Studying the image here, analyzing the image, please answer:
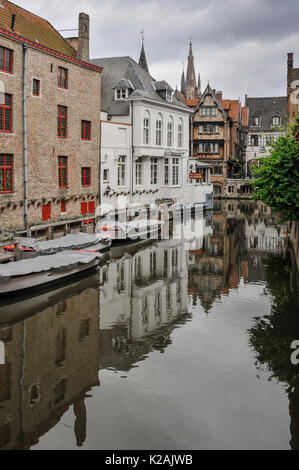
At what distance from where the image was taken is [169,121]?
40594 millimetres

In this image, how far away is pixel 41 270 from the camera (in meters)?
16.3

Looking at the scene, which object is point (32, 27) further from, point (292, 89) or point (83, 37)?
point (292, 89)

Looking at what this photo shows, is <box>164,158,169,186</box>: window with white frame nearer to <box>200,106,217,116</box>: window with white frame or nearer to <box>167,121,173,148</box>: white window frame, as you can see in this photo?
<box>167,121,173,148</box>: white window frame

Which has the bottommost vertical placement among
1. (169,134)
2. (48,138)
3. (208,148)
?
(48,138)

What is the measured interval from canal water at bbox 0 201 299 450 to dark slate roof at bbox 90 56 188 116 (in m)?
19.0

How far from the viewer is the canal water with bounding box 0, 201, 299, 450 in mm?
8266

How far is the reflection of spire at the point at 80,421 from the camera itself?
8.06 meters

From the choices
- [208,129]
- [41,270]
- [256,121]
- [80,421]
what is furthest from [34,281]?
[256,121]

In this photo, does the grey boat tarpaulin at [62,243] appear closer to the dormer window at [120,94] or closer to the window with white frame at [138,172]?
the window with white frame at [138,172]

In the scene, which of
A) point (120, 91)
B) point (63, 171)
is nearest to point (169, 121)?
point (120, 91)

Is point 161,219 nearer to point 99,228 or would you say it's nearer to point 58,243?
point 99,228

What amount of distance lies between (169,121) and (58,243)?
23383mm

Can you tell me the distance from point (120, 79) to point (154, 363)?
30.6 metres

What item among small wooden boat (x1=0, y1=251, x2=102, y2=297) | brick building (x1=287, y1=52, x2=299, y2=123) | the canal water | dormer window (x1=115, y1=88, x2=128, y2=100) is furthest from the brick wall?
brick building (x1=287, y1=52, x2=299, y2=123)
